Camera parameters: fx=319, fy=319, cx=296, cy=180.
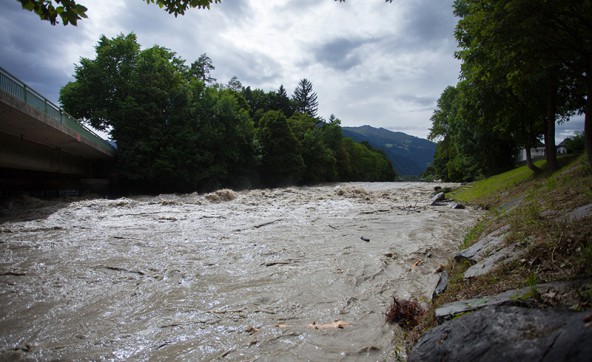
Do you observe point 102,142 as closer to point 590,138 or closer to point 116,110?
point 116,110

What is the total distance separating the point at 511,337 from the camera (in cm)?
283

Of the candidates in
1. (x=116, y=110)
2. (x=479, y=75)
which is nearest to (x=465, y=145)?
(x=479, y=75)

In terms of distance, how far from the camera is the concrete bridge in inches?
607

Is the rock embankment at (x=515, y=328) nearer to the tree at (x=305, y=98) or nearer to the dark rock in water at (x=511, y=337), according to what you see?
the dark rock in water at (x=511, y=337)

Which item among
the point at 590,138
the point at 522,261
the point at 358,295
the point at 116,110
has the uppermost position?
the point at 116,110

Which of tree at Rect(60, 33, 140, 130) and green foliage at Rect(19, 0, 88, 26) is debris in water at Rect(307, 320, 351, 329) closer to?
green foliage at Rect(19, 0, 88, 26)

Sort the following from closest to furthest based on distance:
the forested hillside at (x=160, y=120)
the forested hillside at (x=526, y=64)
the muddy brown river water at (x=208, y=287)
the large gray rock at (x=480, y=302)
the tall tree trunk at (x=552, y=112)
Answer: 1. the large gray rock at (x=480, y=302)
2. the muddy brown river water at (x=208, y=287)
3. the forested hillside at (x=526, y=64)
4. the tall tree trunk at (x=552, y=112)
5. the forested hillside at (x=160, y=120)

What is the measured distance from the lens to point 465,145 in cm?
3834

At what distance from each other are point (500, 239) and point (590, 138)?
13.3 m

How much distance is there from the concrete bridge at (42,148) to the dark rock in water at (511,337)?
1820cm

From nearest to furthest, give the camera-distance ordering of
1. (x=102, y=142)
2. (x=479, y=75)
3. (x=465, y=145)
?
(x=479, y=75) → (x=102, y=142) → (x=465, y=145)

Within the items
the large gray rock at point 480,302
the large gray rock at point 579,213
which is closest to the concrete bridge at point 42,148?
the large gray rock at point 480,302

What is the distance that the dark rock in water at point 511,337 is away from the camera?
2.36 m

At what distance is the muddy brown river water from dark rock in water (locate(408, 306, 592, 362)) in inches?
39.1
